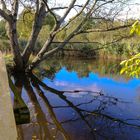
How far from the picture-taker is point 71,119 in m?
6.66

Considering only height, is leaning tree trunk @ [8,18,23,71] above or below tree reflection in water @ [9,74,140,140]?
above

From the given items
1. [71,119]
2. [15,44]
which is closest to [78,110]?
[71,119]

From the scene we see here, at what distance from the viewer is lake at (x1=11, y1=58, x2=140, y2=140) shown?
5.61m

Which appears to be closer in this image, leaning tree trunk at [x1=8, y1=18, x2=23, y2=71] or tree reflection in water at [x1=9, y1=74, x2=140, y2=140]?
tree reflection in water at [x1=9, y1=74, x2=140, y2=140]

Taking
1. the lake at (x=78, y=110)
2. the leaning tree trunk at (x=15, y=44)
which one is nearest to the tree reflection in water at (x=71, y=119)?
the lake at (x=78, y=110)

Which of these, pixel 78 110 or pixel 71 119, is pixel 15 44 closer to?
pixel 78 110

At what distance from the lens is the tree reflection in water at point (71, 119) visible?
18.4ft

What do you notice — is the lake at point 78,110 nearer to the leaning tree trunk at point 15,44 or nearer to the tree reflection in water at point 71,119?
the tree reflection in water at point 71,119

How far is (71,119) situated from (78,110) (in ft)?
2.92

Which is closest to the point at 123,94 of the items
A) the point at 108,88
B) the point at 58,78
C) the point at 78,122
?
the point at 108,88

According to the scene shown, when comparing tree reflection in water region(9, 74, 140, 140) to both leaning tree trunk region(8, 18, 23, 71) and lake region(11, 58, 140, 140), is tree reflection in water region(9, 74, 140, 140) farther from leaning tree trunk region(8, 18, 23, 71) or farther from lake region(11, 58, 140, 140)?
leaning tree trunk region(8, 18, 23, 71)

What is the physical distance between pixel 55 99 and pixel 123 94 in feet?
7.51

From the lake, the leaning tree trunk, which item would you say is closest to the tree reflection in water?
the lake

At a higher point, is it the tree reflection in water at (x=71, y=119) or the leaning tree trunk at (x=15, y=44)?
the leaning tree trunk at (x=15, y=44)
